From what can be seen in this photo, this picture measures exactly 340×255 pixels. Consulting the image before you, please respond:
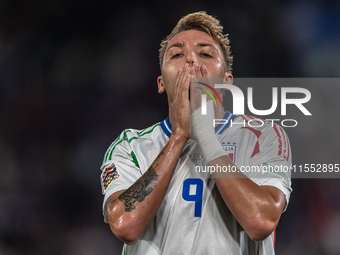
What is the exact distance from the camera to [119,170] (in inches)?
66.6

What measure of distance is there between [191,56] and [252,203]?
88cm

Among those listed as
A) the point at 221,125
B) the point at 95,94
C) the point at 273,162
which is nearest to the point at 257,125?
the point at 221,125

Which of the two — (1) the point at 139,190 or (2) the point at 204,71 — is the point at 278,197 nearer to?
(1) the point at 139,190

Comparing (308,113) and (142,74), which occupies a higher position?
(142,74)

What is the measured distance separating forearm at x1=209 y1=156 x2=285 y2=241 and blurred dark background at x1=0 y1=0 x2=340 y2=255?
211 centimetres

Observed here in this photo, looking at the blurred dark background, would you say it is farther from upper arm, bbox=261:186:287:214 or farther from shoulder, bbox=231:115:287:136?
upper arm, bbox=261:186:287:214

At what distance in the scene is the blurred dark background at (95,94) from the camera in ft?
11.4

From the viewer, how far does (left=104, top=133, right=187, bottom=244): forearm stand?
4.67 feet

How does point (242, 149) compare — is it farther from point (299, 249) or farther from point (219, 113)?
point (299, 249)

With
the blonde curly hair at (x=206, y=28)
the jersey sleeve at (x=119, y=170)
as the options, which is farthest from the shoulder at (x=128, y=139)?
the blonde curly hair at (x=206, y=28)

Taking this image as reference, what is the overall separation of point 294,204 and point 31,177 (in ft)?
9.12

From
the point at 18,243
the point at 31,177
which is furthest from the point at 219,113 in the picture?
the point at 18,243

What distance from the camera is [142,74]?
3840 millimetres

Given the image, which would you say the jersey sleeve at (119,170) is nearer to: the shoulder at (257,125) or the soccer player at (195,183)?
the soccer player at (195,183)
